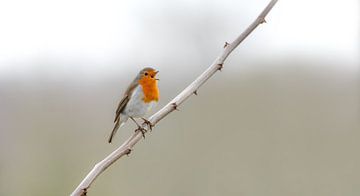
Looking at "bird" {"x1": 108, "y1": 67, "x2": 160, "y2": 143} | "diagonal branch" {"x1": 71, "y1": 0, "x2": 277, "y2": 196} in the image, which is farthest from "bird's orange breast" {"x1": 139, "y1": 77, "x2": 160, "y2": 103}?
"diagonal branch" {"x1": 71, "y1": 0, "x2": 277, "y2": 196}

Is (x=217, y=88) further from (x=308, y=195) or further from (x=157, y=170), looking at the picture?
(x=308, y=195)

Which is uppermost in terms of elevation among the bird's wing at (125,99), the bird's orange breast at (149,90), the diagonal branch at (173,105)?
the bird's orange breast at (149,90)

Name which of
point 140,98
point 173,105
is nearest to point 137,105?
point 140,98

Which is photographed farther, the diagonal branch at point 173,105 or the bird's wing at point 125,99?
the bird's wing at point 125,99

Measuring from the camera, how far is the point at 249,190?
14.2 meters

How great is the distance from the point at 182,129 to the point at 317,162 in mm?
3213

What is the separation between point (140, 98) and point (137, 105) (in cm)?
5

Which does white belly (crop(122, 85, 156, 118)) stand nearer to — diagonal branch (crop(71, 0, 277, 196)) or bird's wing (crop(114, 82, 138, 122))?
bird's wing (crop(114, 82, 138, 122))

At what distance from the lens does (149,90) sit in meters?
4.36

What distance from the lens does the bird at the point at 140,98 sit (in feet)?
14.2

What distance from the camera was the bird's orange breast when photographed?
4.36 m

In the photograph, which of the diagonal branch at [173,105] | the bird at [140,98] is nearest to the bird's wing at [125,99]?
the bird at [140,98]

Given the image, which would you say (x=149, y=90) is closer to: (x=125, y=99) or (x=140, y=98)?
(x=140, y=98)

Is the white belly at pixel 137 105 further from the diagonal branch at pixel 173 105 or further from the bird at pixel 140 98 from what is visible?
the diagonal branch at pixel 173 105
